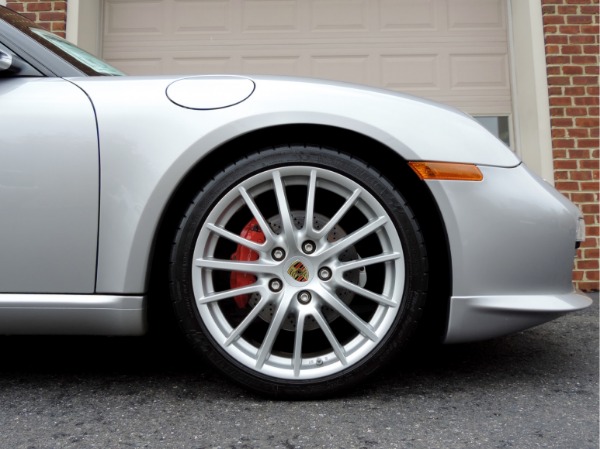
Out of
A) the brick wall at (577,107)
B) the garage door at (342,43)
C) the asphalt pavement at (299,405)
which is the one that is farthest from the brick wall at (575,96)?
the asphalt pavement at (299,405)

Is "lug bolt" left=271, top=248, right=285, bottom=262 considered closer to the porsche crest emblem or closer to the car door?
the porsche crest emblem

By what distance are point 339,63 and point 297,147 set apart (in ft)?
9.44

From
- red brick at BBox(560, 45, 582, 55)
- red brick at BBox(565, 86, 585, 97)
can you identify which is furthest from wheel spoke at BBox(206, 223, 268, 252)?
red brick at BBox(560, 45, 582, 55)

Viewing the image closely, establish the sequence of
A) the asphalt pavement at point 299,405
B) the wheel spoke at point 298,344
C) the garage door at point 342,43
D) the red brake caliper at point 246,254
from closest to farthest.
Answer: the asphalt pavement at point 299,405 < the wheel spoke at point 298,344 < the red brake caliper at point 246,254 < the garage door at point 342,43

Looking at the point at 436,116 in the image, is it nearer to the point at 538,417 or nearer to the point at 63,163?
the point at 538,417

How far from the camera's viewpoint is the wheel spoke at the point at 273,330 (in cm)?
135

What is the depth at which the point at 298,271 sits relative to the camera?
138 centimetres

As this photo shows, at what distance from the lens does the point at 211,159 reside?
1461 millimetres

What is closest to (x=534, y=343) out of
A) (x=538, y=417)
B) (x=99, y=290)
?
(x=538, y=417)

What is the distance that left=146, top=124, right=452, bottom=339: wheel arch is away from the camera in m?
1.44

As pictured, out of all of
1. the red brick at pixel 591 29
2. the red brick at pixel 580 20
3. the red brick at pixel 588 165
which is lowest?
the red brick at pixel 588 165

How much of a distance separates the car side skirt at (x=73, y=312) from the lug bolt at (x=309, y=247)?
0.49 m

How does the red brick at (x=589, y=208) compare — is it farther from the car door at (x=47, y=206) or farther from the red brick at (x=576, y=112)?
the car door at (x=47, y=206)

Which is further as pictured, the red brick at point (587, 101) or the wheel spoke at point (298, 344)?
the red brick at point (587, 101)
